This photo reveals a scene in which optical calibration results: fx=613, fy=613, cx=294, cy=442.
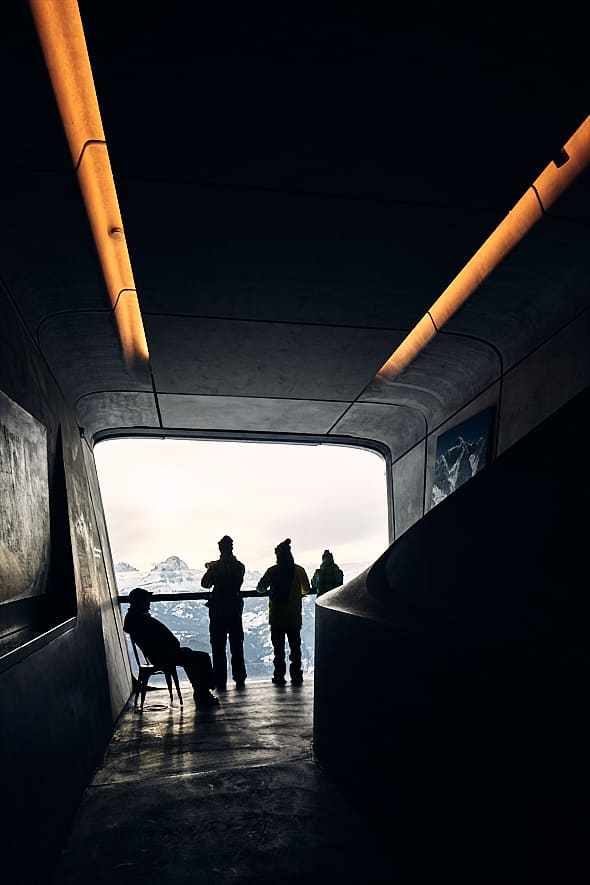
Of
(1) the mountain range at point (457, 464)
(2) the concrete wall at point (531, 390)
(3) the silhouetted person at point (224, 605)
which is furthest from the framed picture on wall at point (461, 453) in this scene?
(3) the silhouetted person at point (224, 605)

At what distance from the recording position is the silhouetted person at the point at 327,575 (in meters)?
8.70

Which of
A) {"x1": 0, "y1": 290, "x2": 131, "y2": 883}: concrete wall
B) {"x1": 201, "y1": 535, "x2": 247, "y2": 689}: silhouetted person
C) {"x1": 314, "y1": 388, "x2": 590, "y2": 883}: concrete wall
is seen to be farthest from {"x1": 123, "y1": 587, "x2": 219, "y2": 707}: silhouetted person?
{"x1": 314, "y1": 388, "x2": 590, "y2": 883}: concrete wall

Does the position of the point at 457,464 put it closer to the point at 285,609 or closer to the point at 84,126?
the point at 285,609

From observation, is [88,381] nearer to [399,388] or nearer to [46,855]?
[399,388]

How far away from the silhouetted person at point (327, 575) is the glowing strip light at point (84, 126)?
5024 mm

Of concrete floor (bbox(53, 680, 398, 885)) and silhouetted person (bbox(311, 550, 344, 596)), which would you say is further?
silhouetted person (bbox(311, 550, 344, 596))

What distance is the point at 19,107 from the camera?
9.66 ft

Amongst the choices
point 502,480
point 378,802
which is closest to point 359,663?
point 378,802

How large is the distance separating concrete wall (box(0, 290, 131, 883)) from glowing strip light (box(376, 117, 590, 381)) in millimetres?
3382

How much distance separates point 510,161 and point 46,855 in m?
4.01

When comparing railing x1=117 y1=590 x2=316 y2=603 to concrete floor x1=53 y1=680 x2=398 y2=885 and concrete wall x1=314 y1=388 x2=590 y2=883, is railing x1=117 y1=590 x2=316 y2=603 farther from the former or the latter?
concrete wall x1=314 y1=388 x2=590 y2=883

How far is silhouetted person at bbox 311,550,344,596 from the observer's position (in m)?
8.70

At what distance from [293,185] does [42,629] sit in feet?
10.5

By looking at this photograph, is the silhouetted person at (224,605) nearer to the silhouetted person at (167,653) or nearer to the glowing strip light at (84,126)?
the silhouetted person at (167,653)
